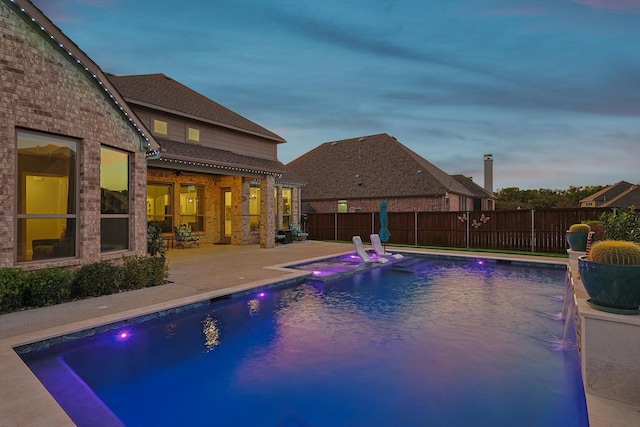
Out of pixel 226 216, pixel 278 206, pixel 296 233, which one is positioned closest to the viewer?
pixel 226 216

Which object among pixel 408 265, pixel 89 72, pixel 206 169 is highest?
pixel 89 72

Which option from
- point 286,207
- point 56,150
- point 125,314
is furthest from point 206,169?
point 125,314

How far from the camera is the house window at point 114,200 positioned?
324 inches

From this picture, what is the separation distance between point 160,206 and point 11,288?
1077 centimetres

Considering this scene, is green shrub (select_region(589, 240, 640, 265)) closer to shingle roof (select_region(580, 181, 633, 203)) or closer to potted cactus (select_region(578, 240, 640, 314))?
potted cactus (select_region(578, 240, 640, 314))

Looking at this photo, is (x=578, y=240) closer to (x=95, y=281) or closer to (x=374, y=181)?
(x=95, y=281)

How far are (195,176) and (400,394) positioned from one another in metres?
15.8

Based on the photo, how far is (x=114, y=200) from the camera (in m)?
8.59

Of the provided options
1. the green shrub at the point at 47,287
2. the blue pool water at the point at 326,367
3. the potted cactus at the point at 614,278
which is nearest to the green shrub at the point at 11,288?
the green shrub at the point at 47,287

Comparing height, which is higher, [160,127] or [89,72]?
[160,127]

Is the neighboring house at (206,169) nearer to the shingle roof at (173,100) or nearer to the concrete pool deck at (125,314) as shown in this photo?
the shingle roof at (173,100)

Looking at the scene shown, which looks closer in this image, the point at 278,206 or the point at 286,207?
the point at 278,206

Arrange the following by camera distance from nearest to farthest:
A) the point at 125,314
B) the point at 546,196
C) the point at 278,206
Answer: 1. the point at 125,314
2. the point at 278,206
3. the point at 546,196

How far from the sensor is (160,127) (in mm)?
14422
